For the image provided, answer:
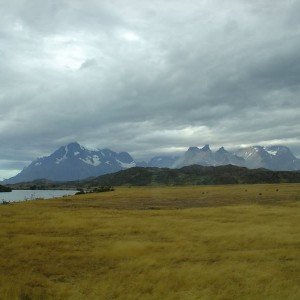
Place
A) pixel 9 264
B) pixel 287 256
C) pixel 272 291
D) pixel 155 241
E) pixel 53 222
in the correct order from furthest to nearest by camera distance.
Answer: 1. pixel 53 222
2. pixel 155 241
3. pixel 287 256
4. pixel 9 264
5. pixel 272 291

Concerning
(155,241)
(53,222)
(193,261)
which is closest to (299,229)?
(155,241)

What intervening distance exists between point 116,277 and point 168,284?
255 centimetres

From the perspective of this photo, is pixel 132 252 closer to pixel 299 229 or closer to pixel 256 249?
pixel 256 249

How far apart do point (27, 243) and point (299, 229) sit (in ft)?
66.1

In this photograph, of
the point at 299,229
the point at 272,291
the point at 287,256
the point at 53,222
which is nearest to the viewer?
the point at 272,291

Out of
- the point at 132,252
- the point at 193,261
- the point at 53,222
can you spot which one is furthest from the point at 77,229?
the point at 193,261

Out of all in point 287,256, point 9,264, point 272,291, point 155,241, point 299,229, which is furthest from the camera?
point 299,229

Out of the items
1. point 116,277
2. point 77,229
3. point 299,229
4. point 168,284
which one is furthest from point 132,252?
point 299,229

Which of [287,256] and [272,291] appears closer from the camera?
[272,291]

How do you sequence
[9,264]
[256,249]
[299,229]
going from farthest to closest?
[299,229] → [256,249] → [9,264]

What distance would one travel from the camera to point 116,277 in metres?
18.5

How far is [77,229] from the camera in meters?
34.7

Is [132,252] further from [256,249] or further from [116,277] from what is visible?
[256,249]

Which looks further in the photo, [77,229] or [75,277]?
[77,229]
